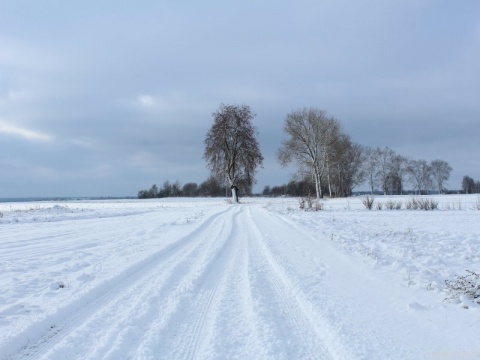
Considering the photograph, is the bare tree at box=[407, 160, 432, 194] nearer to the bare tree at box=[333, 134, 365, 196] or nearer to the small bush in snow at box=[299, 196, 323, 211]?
the bare tree at box=[333, 134, 365, 196]

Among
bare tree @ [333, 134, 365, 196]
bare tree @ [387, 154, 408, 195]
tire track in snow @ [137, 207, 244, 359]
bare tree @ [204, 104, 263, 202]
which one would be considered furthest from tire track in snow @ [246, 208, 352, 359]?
bare tree @ [387, 154, 408, 195]

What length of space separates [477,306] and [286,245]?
530 centimetres

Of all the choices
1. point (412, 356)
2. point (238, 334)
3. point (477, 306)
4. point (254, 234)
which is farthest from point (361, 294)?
point (254, 234)

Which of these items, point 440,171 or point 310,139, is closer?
point 310,139

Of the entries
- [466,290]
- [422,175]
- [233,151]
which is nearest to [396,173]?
[422,175]

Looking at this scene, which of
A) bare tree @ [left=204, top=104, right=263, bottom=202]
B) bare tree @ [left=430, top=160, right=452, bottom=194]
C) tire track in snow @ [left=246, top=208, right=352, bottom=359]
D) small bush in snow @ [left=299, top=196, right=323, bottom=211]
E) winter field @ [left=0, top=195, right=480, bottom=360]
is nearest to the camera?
tire track in snow @ [left=246, top=208, right=352, bottom=359]

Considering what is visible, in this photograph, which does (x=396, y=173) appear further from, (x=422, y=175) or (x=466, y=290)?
(x=466, y=290)

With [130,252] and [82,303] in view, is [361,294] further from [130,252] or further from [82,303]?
[130,252]

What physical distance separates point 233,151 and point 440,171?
235 ft

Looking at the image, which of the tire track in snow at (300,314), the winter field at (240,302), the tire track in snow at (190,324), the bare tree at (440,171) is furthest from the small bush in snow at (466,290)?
the bare tree at (440,171)

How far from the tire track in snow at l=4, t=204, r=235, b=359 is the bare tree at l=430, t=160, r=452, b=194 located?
96.1 meters

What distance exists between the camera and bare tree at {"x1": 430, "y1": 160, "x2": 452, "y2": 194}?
8872cm

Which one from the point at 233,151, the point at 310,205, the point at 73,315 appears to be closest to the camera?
the point at 73,315

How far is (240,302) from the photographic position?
4.83 metres
